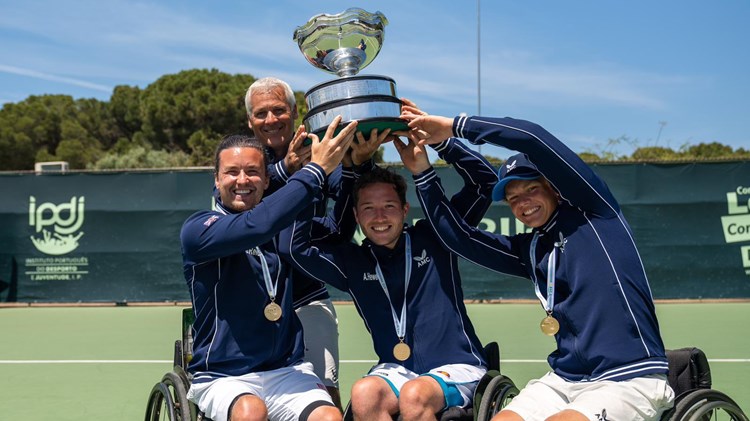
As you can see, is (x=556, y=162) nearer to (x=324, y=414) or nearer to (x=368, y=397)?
(x=368, y=397)

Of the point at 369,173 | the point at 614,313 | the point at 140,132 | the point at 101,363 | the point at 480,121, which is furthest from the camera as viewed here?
the point at 140,132

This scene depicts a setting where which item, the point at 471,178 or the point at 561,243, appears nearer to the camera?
the point at 561,243

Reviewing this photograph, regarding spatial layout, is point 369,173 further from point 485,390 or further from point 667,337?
point 667,337

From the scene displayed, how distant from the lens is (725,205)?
10.4 metres

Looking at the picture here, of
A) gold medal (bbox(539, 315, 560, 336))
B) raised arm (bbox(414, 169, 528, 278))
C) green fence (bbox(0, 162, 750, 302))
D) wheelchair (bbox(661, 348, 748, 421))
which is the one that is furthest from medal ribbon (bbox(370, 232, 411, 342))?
green fence (bbox(0, 162, 750, 302))

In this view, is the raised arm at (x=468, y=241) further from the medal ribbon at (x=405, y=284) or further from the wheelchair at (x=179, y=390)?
the wheelchair at (x=179, y=390)

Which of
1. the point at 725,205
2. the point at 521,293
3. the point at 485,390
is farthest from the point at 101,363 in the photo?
the point at 725,205

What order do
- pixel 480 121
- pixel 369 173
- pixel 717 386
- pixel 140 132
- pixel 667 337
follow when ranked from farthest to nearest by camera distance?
pixel 140 132 → pixel 667 337 → pixel 717 386 → pixel 369 173 → pixel 480 121

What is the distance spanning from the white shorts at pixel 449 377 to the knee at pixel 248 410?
49 centimetres

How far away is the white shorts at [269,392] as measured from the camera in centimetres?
303

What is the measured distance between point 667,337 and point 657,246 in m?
2.83

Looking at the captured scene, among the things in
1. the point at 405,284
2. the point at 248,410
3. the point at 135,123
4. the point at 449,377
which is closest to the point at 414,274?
the point at 405,284

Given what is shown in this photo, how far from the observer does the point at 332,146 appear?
319 centimetres

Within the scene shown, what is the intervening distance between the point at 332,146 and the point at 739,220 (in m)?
8.62
